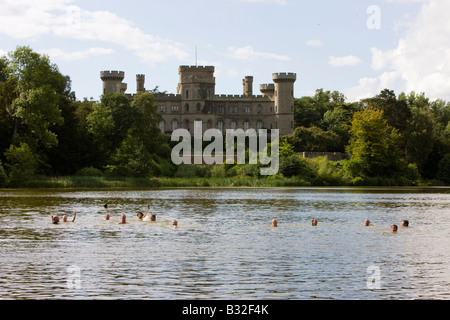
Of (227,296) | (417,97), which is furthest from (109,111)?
(417,97)

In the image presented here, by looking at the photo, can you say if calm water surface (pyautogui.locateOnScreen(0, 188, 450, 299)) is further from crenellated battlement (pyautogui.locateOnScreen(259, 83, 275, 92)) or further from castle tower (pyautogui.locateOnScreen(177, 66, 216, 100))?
crenellated battlement (pyautogui.locateOnScreen(259, 83, 275, 92))

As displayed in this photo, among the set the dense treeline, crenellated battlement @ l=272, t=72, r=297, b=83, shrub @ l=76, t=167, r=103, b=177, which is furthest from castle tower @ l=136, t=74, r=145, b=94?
shrub @ l=76, t=167, r=103, b=177

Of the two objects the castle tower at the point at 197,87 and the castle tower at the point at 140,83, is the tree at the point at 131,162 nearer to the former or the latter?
the castle tower at the point at 197,87

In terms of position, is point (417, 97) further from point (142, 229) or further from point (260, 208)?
point (142, 229)

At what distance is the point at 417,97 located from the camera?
407ft

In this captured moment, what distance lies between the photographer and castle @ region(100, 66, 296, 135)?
10481 centimetres

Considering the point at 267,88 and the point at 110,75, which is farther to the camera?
the point at 267,88

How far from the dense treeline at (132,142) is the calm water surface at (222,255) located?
70.6 feet

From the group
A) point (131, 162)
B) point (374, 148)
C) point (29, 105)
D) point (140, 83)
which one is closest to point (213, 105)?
point (140, 83)

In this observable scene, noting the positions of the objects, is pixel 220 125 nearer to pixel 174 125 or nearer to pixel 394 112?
pixel 174 125

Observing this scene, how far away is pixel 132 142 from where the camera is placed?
6269 centimetres

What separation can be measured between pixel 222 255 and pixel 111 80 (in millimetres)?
87019

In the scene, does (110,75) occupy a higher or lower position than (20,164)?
higher

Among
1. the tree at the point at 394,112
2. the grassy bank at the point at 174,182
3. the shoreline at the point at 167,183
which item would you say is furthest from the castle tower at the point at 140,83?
the shoreline at the point at 167,183
